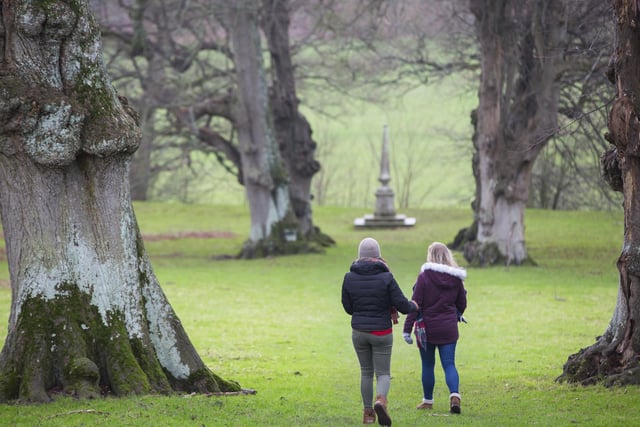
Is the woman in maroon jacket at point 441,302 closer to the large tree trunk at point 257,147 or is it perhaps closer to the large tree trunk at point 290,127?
the large tree trunk at point 257,147

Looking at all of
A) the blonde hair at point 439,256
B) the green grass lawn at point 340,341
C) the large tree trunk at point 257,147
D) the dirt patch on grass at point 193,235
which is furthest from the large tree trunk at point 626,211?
the dirt patch on grass at point 193,235

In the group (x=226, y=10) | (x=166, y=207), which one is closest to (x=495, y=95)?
(x=226, y=10)

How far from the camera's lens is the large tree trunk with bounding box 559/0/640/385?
9.05 m

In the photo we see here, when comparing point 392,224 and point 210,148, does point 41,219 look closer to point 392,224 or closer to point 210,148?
point 210,148

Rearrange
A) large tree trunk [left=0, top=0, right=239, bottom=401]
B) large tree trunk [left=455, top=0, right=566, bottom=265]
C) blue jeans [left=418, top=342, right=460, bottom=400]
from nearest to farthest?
1. large tree trunk [left=0, top=0, right=239, bottom=401]
2. blue jeans [left=418, top=342, right=460, bottom=400]
3. large tree trunk [left=455, top=0, right=566, bottom=265]

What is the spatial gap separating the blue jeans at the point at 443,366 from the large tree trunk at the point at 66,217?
243cm

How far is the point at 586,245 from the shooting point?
31.9 meters

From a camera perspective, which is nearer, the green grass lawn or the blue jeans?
the green grass lawn

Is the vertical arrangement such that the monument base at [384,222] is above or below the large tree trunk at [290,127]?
below

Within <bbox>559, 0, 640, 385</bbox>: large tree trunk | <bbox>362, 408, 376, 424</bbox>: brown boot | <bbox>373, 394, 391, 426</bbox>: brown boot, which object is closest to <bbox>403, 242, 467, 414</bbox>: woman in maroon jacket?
<bbox>362, 408, 376, 424</bbox>: brown boot

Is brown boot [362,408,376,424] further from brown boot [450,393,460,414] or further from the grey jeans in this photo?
brown boot [450,393,460,414]

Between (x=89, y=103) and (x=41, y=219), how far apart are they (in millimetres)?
1152

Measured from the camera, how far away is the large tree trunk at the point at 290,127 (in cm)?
3228

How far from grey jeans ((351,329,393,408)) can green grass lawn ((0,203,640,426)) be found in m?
0.31
